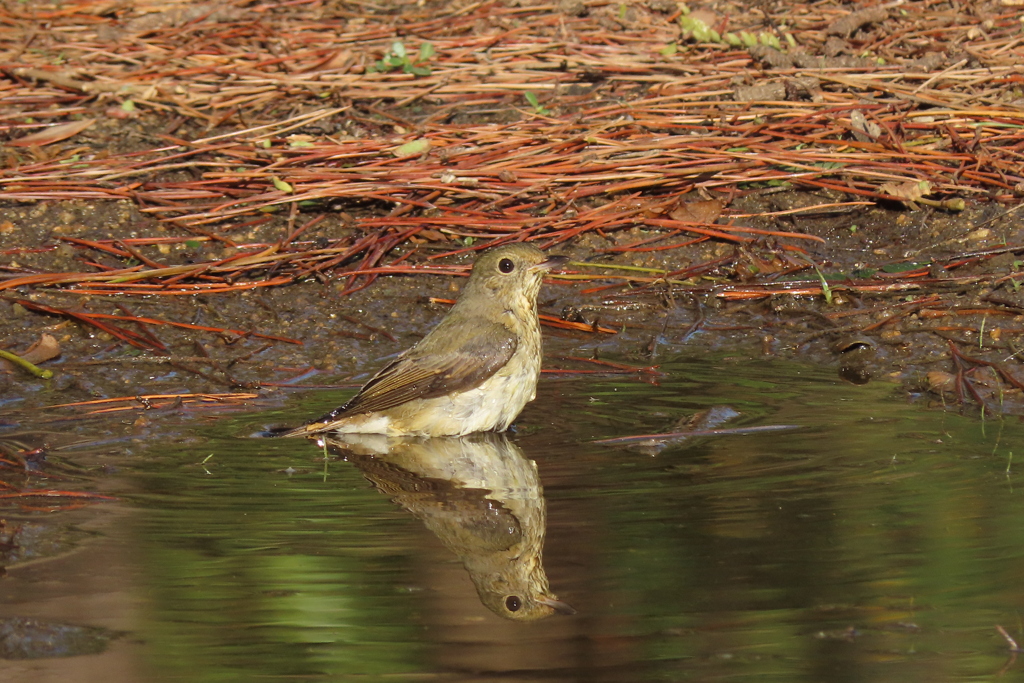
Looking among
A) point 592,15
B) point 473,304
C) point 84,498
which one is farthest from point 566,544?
point 592,15

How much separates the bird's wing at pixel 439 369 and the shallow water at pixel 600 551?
287mm

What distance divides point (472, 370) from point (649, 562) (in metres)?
2.27

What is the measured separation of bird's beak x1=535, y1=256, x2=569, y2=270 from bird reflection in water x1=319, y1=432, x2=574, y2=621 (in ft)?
2.88

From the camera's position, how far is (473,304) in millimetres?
6281

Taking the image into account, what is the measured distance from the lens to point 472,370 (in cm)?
595

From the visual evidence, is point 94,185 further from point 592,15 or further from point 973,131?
point 973,131

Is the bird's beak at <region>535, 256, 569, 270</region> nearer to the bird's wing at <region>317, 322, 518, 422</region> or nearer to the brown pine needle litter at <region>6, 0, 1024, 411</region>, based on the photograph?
the bird's wing at <region>317, 322, 518, 422</region>

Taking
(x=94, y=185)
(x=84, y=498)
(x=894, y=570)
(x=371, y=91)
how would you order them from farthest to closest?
(x=371, y=91), (x=94, y=185), (x=84, y=498), (x=894, y=570)

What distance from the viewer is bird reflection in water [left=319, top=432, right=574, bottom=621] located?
3742mm

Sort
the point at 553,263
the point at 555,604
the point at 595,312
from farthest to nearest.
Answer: the point at 595,312
the point at 553,263
the point at 555,604

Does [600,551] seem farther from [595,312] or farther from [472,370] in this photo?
[595,312]

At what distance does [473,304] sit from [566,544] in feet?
7.96

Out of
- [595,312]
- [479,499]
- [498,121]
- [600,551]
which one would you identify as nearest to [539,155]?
[498,121]

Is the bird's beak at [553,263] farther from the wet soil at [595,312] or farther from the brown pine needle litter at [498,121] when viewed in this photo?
the brown pine needle litter at [498,121]
